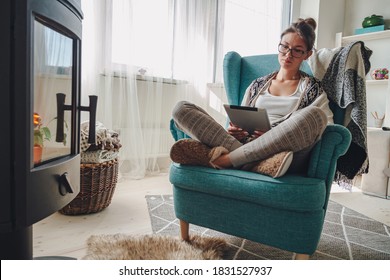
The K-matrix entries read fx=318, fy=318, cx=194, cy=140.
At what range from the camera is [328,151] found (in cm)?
104

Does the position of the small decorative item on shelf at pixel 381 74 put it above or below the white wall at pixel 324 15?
below

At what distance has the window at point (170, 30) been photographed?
212cm

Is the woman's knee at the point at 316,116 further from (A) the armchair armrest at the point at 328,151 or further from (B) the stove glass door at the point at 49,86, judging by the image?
(B) the stove glass door at the point at 49,86

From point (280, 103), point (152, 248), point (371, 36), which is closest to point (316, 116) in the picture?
point (280, 103)

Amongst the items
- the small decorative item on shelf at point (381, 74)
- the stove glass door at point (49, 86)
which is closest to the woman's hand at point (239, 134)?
the stove glass door at point (49, 86)

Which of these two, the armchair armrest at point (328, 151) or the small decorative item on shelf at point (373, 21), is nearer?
the armchair armrest at point (328, 151)

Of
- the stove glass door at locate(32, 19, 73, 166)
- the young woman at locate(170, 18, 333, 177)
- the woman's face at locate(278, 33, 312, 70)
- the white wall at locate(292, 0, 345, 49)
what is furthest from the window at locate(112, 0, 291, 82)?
the stove glass door at locate(32, 19, 73, 166)

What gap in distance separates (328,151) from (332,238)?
0.53m

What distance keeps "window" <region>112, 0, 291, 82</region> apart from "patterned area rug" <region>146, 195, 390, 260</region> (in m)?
1.05

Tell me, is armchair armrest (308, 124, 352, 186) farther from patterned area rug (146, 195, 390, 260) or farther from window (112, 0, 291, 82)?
window (112, 0, 291, 82)

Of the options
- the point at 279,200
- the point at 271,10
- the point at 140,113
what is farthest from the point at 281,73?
the point at 271,10

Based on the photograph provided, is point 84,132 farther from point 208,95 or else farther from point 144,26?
point 208,95

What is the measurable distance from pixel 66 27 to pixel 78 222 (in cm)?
92

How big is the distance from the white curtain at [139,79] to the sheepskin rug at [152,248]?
39.5 inches
